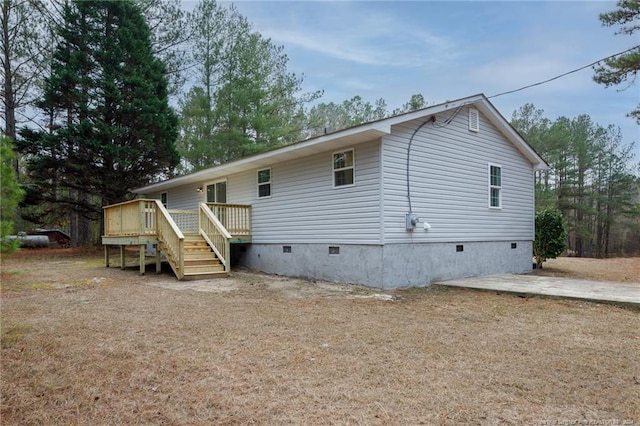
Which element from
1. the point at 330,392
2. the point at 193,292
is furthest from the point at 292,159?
the point at 330,392

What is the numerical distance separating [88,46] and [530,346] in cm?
2043

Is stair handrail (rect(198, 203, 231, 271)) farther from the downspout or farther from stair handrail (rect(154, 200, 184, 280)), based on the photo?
the downspout

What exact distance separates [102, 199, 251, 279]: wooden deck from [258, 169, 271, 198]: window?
69 centimetres

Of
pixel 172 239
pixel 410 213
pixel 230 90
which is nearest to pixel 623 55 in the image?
pixel 410 213

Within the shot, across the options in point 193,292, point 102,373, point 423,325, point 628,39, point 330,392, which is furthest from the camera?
point 628,39

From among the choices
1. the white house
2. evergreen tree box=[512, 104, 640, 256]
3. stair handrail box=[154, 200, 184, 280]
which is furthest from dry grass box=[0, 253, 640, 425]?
evergreen tree box=[512, 104, 640, 256]

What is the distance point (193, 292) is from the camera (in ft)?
25.2

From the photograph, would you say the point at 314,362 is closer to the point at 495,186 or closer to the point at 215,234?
the point at 215,234

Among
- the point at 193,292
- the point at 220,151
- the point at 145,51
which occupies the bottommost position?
the point at 193,292

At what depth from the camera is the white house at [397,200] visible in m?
8.52

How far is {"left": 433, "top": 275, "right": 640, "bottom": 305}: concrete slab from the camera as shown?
6.80m

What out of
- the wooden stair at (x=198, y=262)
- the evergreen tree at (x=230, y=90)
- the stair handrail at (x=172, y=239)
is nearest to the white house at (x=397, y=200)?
the wooden stair at (x=198, y=262)

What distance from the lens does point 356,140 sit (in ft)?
28.2

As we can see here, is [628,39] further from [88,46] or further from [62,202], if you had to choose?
[62,202]
